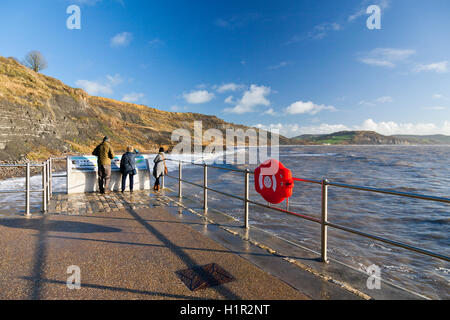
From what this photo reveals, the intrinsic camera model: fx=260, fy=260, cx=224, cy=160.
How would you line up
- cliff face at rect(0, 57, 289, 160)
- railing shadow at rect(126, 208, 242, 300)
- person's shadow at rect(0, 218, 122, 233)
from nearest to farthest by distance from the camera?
1. railing shadow at rect(126, 208, 242, 300)
2. person's shadow at rect(0, 218, 122, 233)
3. cliff face at rect(0, 57, 289, 160)

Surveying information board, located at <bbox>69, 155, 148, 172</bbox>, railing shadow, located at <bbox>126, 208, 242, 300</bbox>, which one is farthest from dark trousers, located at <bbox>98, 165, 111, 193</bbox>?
railing shadow, located at <bbox>126, 208, 242, 300</bbox>

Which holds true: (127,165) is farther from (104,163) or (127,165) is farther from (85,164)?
(85,164)

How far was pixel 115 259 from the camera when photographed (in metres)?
3.73

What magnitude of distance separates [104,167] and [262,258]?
691cm

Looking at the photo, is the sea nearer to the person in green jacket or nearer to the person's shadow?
the person's shadow

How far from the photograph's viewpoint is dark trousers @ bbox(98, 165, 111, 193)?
28.9ft

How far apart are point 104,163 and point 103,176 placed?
A: 454mm

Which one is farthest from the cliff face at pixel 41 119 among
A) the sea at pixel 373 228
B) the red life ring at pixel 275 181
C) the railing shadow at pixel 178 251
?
the red life ring at pixel 275 181

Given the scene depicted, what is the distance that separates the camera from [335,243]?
6.34m

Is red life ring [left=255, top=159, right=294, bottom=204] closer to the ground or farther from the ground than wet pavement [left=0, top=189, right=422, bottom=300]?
farther from the ground
